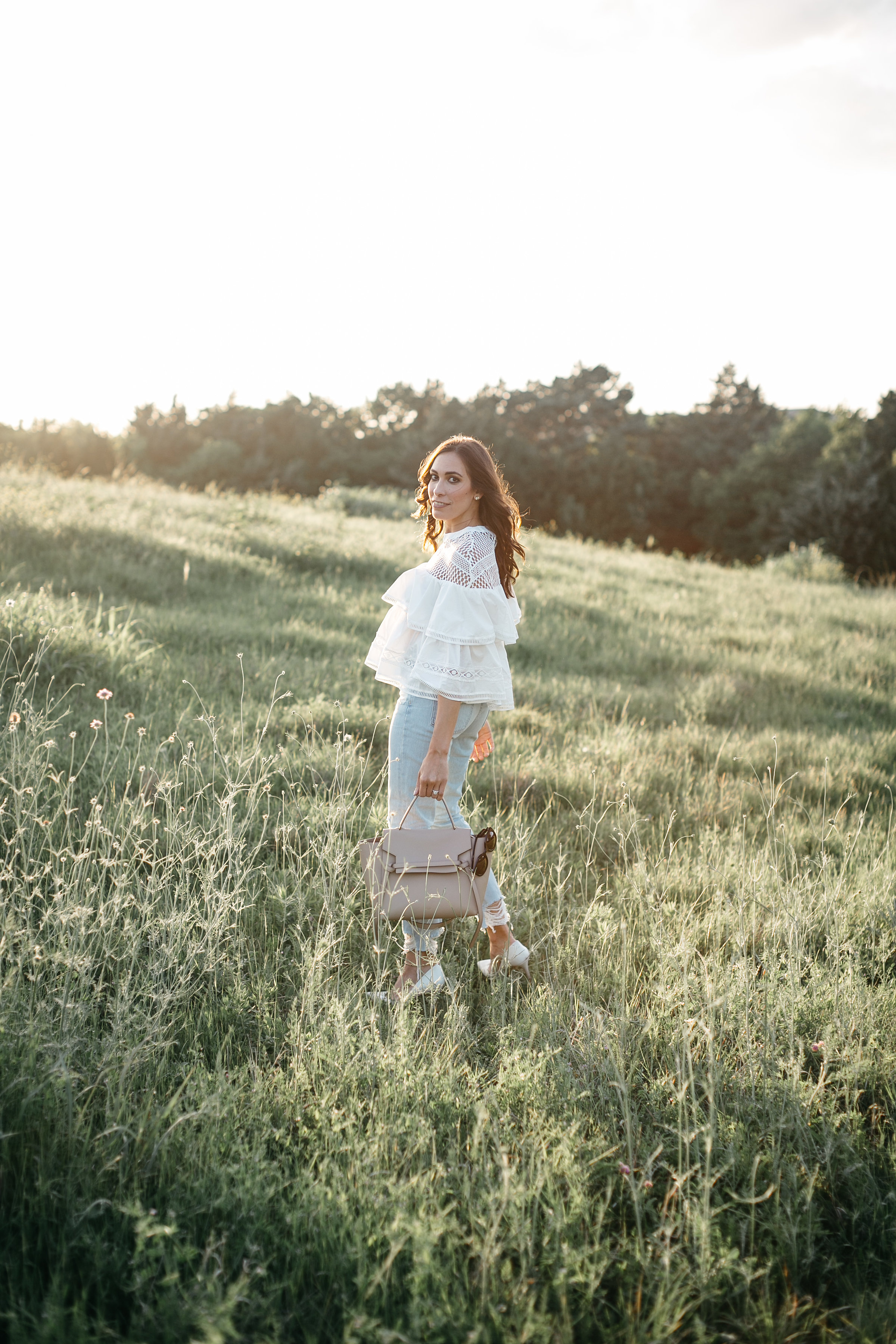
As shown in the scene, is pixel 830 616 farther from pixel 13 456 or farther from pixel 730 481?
pixel 730 481

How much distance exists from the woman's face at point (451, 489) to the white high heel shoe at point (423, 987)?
1.81 m

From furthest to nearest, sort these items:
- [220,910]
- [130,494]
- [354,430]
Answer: [354,430] → [130,494] → [220,910]

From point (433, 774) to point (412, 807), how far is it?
193 millimetres

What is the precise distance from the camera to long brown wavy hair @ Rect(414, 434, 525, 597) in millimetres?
3141

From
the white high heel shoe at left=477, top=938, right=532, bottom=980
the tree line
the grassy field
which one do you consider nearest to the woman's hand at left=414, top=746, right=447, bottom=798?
the grassy field

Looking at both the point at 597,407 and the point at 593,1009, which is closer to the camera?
the point at 593,1009

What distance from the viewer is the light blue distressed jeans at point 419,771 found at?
3.02 meters

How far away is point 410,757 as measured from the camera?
3064mm

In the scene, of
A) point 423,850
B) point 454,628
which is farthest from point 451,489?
point 423,850

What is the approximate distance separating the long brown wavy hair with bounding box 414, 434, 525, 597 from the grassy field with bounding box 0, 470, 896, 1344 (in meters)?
1.25

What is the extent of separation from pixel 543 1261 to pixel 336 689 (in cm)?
435

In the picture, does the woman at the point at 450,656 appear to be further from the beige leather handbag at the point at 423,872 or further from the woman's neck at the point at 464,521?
the beige leather handbag at the point at 423,872

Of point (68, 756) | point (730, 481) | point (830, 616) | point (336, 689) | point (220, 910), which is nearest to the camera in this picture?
point (220, 910)

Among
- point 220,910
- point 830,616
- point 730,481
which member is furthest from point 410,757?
point 730,481
